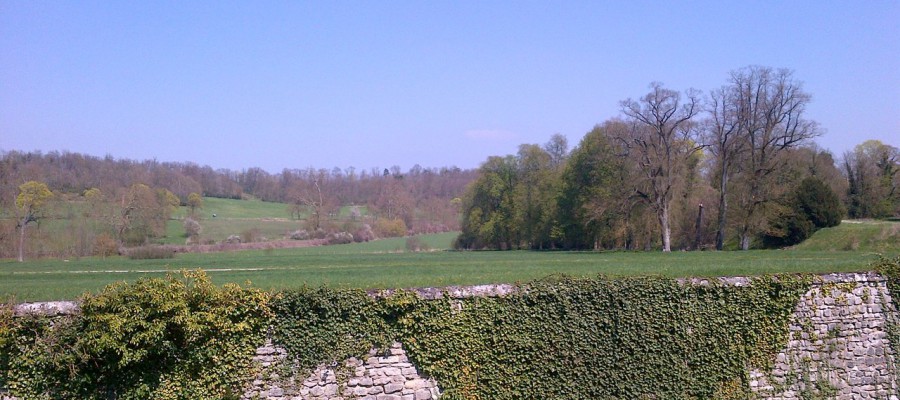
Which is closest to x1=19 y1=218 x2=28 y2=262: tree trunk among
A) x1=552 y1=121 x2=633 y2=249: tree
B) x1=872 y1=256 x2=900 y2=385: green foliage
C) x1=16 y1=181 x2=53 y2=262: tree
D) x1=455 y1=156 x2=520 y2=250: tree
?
x1=16 y1=181 x2=53 y2=262: tree

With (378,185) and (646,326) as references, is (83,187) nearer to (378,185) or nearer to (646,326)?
(378,185)

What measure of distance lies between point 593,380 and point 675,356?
1.87 metres

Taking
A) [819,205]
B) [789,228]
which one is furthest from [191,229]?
[819,205]

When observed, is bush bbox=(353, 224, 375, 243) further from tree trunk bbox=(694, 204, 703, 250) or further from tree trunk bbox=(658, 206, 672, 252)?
tree trunk bbox=(694, 204, 703, 250)

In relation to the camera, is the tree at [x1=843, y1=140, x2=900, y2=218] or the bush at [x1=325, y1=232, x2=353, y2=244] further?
the bush at [x1=325, y1=232, x2=353, y2=244]

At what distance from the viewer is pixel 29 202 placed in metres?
42.6

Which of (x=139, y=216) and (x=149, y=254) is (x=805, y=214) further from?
(x=139, y=216)

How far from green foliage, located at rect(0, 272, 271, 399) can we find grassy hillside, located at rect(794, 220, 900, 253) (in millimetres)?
31326

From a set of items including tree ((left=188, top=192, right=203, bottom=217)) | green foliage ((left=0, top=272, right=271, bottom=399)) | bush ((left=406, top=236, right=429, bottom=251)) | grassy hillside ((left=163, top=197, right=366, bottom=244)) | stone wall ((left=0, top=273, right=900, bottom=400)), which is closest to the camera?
green foliage ((left=0, top=272, right=271, bottom=399))

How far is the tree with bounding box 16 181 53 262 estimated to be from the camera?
42.5 m

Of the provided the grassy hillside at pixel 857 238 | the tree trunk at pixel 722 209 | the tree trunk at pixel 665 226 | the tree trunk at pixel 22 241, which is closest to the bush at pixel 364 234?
the tree trunk at pixel 22 241

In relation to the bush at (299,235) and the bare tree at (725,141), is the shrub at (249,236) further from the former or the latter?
the bare tree at (725,141)

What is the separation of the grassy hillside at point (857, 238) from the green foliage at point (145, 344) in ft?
103

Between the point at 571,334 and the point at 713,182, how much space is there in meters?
38.7
